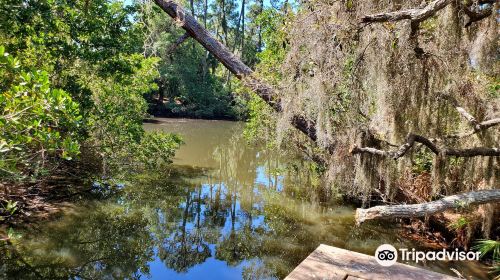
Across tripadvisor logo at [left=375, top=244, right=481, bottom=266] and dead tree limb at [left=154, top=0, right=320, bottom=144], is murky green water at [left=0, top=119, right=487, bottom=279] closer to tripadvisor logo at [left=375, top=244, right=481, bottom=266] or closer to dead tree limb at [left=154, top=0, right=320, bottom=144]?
tripadvisor logo at [left=375, top=244, right=481, bottom=266]

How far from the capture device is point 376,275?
2.98 meters

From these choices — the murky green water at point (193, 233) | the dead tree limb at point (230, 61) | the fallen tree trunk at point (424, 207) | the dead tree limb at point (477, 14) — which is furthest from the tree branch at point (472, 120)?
the dead tree limb at point (230, 61)

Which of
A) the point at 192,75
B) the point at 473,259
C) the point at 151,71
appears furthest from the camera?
the point at 192,75

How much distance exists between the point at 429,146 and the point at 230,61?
361cm

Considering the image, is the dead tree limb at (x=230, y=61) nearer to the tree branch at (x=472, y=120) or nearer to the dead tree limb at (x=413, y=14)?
the tree branch at (x=472, y=120)

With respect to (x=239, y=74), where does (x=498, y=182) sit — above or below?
below

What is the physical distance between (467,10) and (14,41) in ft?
20.4

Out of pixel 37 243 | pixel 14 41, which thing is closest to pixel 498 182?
pixel 37 243

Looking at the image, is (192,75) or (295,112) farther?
(192,75)

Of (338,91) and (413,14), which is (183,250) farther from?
(413,14)

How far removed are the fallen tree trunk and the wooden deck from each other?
43 cm

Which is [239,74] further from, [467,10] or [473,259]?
[473,259]

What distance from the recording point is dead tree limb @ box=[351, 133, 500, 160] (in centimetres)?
455

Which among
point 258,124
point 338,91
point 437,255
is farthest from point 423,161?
point 258,124
